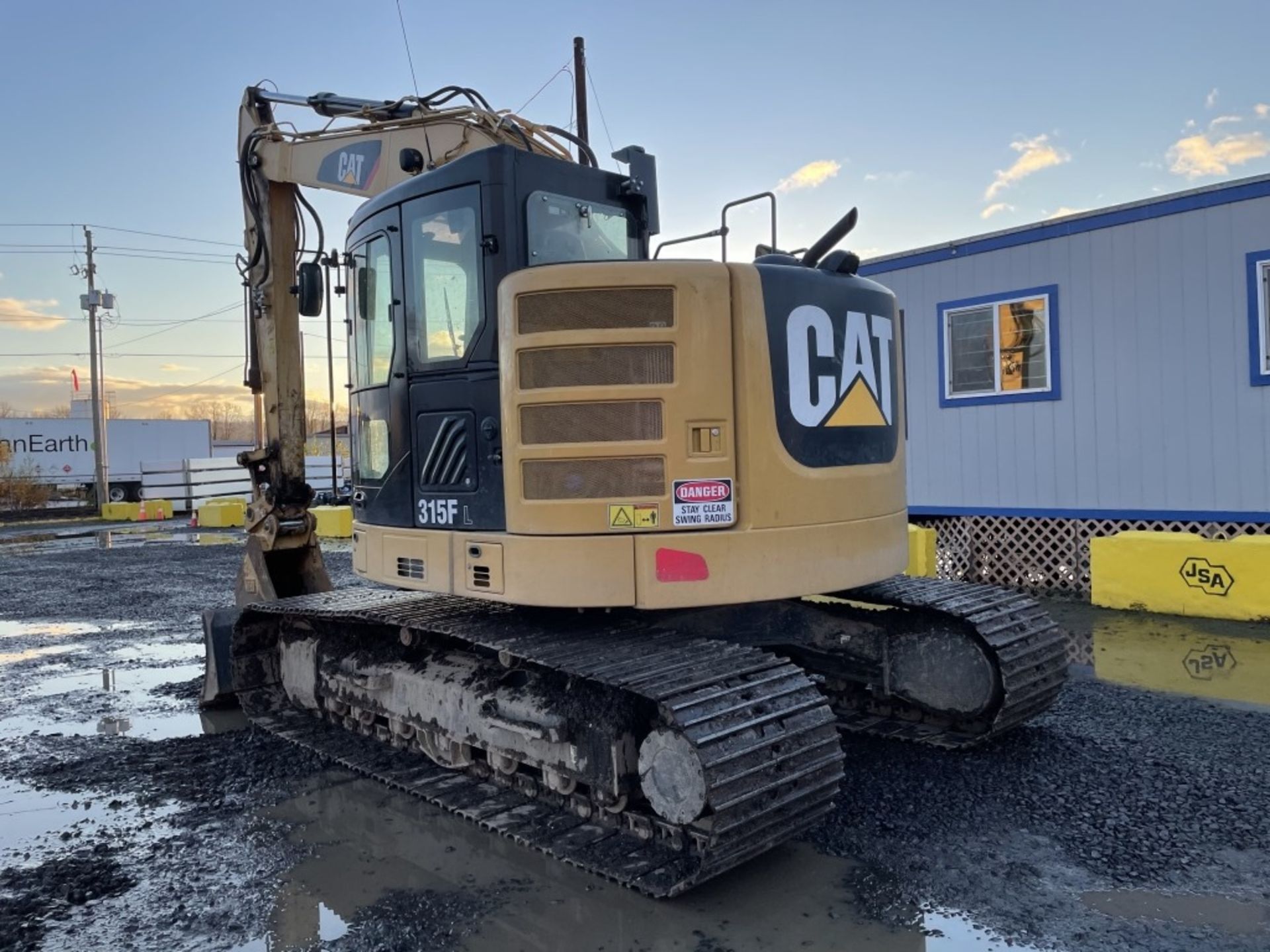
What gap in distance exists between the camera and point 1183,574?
927 centimetres

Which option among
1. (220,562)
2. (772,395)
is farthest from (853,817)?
(220,562)

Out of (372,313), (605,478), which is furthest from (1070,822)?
(372,313)

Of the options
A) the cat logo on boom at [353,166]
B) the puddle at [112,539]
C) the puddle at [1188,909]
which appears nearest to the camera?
the puddle at [1188,909]

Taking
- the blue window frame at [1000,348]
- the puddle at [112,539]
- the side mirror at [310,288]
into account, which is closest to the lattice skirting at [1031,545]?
the blue window frame at [1000,348]

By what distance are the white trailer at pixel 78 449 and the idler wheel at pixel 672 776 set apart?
130ft

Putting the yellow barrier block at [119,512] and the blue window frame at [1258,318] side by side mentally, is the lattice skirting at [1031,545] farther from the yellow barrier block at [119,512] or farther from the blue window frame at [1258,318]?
the yellow barrier block at [119,512]

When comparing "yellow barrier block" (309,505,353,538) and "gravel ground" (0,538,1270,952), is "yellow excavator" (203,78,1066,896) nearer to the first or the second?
"gravel ground" (0,538,1270,952)

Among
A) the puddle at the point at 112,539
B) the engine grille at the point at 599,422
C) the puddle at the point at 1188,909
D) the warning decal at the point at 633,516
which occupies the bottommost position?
the puddle at the point at 1188,909

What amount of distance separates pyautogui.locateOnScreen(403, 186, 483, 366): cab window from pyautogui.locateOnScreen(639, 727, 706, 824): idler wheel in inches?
82.6

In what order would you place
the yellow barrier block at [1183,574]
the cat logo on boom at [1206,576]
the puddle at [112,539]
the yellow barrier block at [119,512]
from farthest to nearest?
the yellow barrier block at [119,512], the puddle at [112,539], the cat logo on boom at [1206,576], the yellow barrier block at [1183,574]

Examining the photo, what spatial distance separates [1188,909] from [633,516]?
266cm

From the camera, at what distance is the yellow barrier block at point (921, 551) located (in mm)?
11125

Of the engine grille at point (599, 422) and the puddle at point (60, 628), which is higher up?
the engine grille at point (599, 422)

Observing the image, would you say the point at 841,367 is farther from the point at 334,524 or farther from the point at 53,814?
the point at 334,524
